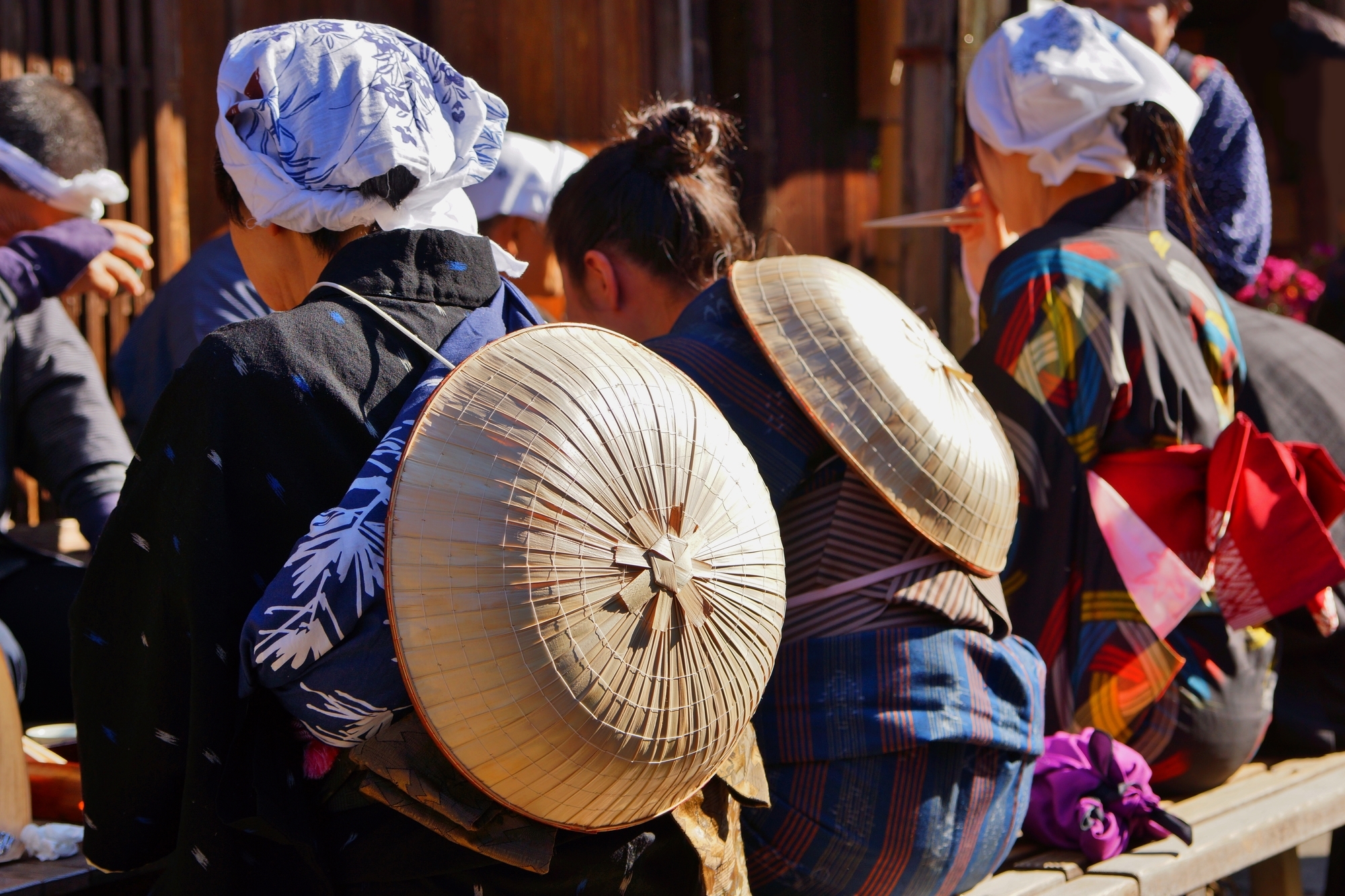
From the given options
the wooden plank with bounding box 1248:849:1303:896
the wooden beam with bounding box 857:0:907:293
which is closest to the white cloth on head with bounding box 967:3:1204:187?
the wooden beam with bounding box 857:0:907:293

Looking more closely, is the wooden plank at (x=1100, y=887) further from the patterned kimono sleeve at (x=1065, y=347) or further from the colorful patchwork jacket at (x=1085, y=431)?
the patterned kimono sleeve at (x=1065, y=347)

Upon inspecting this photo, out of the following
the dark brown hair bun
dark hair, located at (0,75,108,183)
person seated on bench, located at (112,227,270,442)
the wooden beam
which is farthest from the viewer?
the wooden beam

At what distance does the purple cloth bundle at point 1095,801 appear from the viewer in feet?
6.69

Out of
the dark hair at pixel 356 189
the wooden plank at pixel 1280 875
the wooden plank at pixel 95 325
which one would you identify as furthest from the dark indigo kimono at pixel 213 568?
the wooden plank at pixel 95 325

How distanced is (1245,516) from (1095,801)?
25.1 inches

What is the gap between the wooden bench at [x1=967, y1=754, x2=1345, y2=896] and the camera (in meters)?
1.96

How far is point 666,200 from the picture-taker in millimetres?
2174

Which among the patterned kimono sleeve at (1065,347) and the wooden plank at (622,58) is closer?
the patterned kimono sleeve at (1065,347)

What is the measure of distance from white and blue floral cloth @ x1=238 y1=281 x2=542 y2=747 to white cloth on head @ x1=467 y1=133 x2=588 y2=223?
2.03 metres

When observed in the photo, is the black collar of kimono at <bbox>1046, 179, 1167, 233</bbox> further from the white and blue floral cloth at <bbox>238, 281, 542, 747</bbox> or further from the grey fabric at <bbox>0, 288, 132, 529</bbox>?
the grey fabric at <bbox>0, 288, 132, 529</bbox>

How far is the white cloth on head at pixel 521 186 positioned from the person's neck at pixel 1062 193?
1165 millimetres

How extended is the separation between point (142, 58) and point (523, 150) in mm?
1200

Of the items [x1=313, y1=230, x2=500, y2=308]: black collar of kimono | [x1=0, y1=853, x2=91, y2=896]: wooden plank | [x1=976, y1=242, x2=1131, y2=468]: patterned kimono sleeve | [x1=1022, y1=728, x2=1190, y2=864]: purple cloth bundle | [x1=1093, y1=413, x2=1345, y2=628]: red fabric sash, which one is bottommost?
[x1=1022, y1=728, x2=1190, y2=864]: purple cloth bundle

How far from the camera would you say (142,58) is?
3.44 metres
